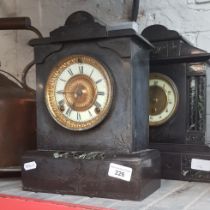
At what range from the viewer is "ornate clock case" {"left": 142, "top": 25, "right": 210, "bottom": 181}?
3.44ft

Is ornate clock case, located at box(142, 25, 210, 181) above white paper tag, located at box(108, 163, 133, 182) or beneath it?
above

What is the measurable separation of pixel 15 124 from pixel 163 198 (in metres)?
0.47

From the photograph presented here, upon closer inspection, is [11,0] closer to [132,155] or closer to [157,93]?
[157,93]

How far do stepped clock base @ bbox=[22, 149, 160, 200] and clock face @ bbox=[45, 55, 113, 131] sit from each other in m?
0.08

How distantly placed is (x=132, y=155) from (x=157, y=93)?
31 centimetres

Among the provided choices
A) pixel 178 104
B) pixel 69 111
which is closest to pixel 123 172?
pixel 69 111

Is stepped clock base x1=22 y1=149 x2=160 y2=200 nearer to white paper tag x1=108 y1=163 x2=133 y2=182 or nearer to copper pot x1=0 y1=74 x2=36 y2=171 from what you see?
white paper tag x1=108 y1=163 x2=133 y2=182

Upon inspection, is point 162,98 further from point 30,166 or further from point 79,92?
point 30,166

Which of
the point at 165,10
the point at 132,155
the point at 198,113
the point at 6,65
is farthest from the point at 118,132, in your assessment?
the point at 6,65

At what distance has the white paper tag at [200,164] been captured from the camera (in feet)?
3.34

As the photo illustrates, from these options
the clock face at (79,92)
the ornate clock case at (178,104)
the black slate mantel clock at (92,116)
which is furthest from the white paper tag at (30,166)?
the ornate clock case at (178,104)

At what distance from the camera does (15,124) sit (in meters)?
1.09

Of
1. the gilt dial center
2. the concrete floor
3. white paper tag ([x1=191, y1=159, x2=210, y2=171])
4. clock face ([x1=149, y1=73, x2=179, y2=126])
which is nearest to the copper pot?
the concrete floor

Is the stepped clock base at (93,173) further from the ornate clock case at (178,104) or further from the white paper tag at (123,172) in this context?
the ornate clock case at (178,104)
